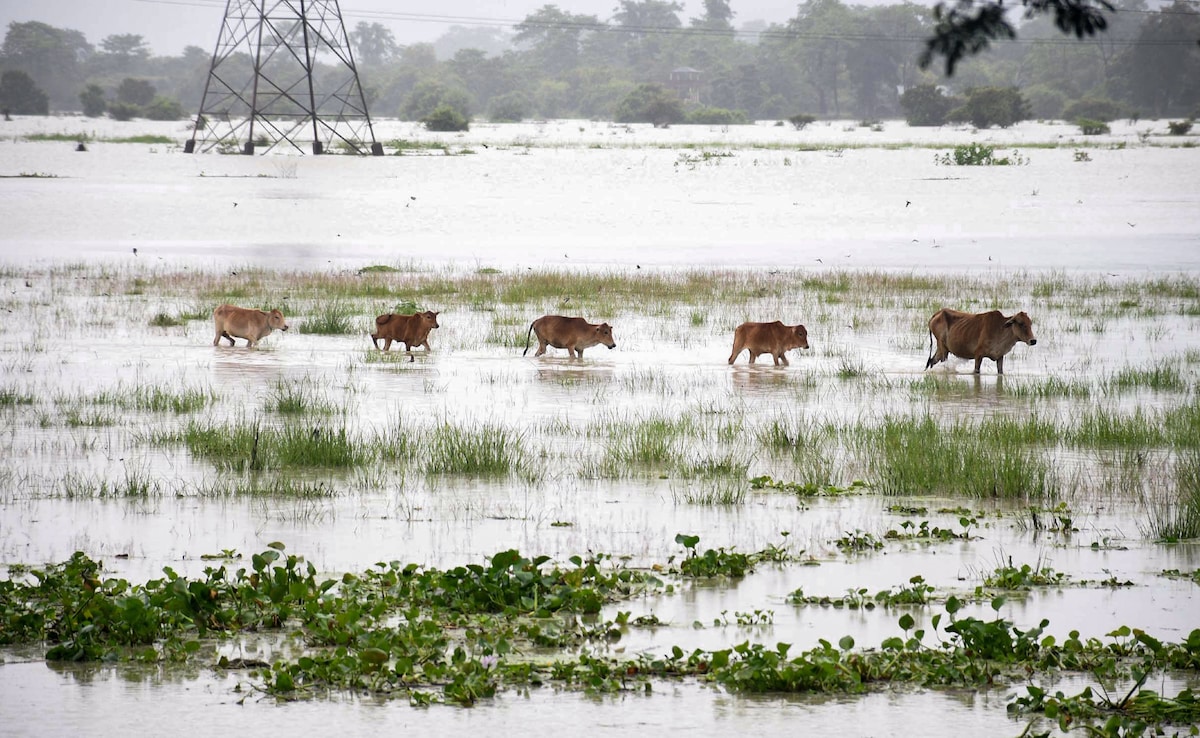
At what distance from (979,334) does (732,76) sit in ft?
439

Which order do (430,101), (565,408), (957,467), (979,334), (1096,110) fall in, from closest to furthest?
(957,467) → (565,408) → (979,334) → (1096,110) → (430,101)

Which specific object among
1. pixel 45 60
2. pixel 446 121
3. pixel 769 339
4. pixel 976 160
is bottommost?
pixel 769 339

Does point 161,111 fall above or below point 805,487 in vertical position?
above

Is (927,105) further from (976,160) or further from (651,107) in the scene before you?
(976,160)

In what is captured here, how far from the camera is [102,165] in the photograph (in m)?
61.2

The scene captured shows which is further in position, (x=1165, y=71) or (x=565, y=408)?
(x=1165, y=71)

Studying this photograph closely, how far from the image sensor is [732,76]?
145 m

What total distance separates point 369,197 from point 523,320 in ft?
95.5

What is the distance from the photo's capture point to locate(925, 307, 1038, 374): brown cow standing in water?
1442 centimetres

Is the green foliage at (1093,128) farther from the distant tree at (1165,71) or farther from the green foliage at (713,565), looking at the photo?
the green foliage at (713,565)

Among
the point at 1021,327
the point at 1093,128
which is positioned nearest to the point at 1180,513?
the point at 1021,327

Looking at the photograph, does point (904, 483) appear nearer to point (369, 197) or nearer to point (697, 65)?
point (369, 197)

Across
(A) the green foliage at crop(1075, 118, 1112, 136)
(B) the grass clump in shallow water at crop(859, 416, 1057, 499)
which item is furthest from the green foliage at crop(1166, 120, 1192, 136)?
(B) the grass clump in shallow water at crop(859, 416, 1057, 499)

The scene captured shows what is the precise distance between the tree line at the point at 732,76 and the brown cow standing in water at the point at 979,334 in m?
90.1
